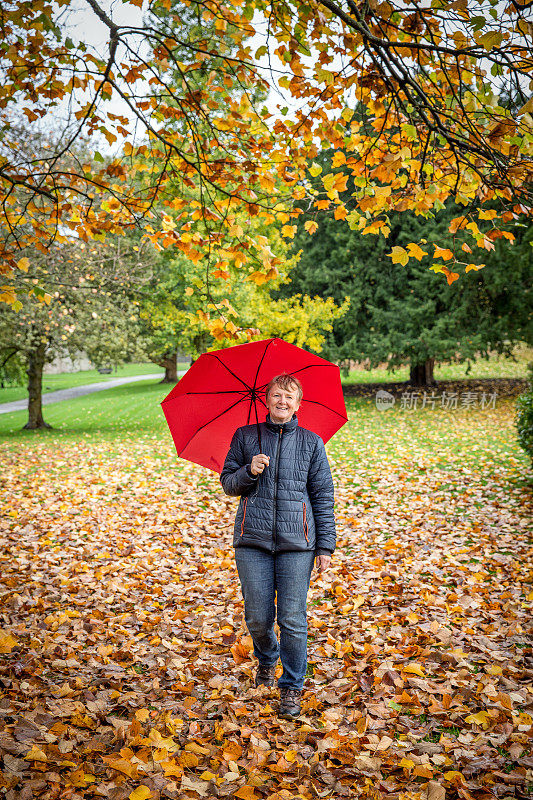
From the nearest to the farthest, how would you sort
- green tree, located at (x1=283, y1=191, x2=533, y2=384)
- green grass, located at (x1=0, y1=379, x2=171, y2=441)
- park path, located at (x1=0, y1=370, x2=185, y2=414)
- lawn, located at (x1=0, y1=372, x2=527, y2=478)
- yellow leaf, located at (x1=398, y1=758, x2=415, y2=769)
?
yellow leaf, located at (x1=398, y1=758, x2=415, y2=769) → lawn, located at (x1=0, y1=372, x2=527, y2=478) → green grass, located at (x1=0, y1=379, x2=171, y2=441) → green tree, located at (x1=283, y1=191, x2=533, y2=384) → park path, located at (x1=0, y1=370, x2=185, y2=414)

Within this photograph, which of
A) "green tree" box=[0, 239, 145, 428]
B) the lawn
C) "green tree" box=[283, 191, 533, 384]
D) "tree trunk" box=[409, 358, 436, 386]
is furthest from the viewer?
"tree trunk" box=[409, 358, 436, 386]

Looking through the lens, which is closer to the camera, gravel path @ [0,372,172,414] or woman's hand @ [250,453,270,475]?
woman's hand @ [250,453,270,475]

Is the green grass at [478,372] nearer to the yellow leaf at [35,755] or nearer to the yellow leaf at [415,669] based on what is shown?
the yellow leaf at [415,669]

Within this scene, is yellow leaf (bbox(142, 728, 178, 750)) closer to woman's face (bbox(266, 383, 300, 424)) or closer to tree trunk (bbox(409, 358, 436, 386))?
woman's face (bbox(266, 383, 300, 424))

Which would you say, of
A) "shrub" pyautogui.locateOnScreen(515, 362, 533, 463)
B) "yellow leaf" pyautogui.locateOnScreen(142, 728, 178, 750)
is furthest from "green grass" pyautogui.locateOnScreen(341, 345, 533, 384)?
"yellow leaf" pyautogui.locateOnScreen(142, 728, 178, 750)

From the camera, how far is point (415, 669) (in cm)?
377

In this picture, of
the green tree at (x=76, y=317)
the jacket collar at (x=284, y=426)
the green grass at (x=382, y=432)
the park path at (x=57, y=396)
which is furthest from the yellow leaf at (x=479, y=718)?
the park path at (x=57, y=396)

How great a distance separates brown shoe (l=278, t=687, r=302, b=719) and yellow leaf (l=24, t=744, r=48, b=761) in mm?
1331

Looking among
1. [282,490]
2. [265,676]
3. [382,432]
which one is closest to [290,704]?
[265,676]

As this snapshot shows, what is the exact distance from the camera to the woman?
320cm

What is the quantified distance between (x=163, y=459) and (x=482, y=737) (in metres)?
9.94

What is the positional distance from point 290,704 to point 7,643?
2.19 m

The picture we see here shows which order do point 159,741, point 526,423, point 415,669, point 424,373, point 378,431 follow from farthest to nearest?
point 424,373
point 378,431
point 526,423
point 415,669
point 159,741

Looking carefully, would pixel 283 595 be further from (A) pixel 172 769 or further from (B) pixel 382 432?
(B) pixel 382 432
